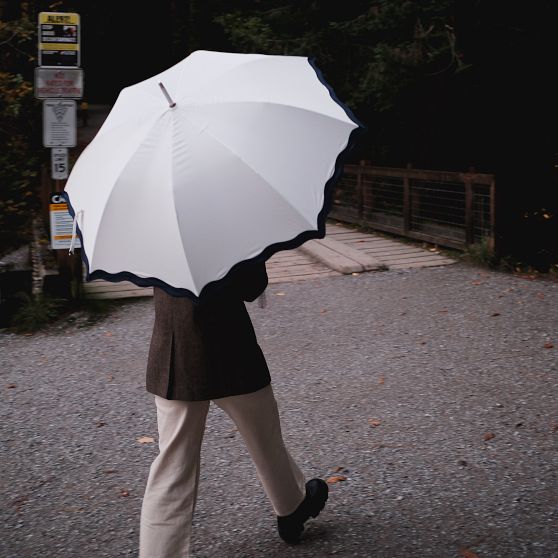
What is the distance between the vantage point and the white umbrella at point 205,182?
2564 mm

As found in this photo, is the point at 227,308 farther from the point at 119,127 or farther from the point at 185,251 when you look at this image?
the point at 119,127

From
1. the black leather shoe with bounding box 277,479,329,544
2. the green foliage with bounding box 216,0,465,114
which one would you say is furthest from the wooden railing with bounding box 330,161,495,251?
the black leather shoe with bounding box 277,479,329,544

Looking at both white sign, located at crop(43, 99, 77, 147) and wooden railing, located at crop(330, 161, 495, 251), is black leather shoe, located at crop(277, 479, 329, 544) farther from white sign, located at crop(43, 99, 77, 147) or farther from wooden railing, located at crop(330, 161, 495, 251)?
wooden railing, located at crop(330, 161, 495, 251)

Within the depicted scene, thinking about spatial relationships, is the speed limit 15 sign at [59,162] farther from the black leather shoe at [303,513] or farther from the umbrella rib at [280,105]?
the umbrella rib at [280,105]

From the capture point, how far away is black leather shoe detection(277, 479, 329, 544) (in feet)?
11.3

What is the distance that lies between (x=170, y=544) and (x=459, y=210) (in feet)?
30.9

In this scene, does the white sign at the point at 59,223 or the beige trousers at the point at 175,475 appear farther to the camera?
the white sign at the point at 59,223

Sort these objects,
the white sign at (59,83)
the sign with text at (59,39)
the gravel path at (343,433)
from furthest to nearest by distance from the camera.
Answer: the white sign at (59,83) < the sign with text at (59,39) < the gravel path at (343,433)

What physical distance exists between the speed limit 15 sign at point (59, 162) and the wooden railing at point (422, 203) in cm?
534

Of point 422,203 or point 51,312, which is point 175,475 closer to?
point 51,312

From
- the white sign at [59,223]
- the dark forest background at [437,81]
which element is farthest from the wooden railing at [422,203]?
the white sign at [59,223]

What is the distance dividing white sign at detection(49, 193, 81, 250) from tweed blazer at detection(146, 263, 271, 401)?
5414 mm

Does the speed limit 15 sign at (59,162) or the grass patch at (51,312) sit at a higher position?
the speed limit 15 sign at (59,162)

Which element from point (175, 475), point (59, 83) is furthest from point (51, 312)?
point (175, 475)
